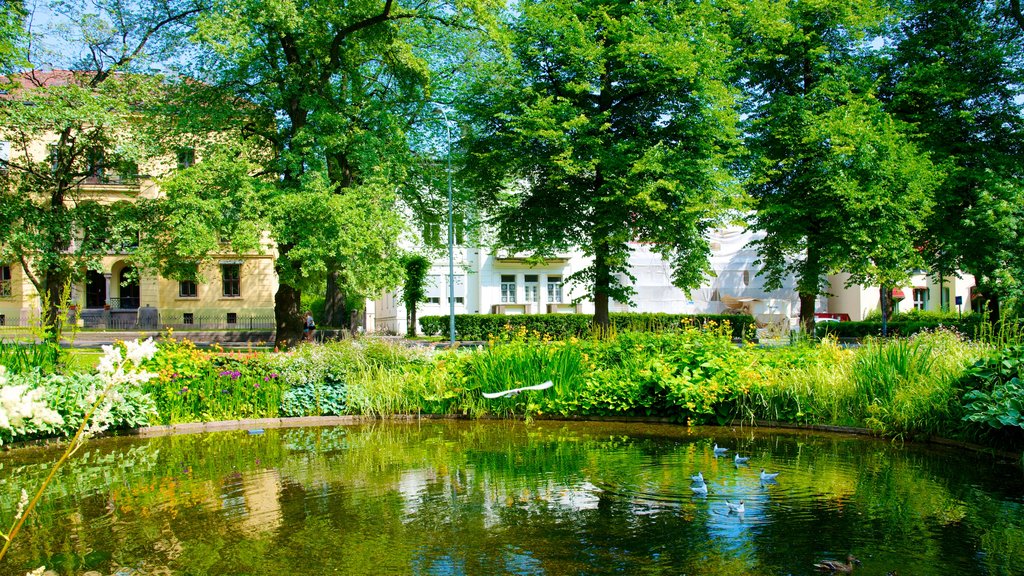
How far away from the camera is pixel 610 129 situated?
931 inches

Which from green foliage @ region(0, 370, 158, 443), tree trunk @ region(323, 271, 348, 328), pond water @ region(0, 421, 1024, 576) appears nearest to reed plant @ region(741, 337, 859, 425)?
pond water @ region(0, 421, 1024, 576)

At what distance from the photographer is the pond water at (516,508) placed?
17.4 feet

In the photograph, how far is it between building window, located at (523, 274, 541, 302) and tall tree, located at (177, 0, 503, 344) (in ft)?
75.5

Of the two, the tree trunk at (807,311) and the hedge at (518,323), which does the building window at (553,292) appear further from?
the tree trunk at (807,311)

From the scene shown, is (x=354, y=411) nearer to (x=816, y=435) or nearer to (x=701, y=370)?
(x=701, y=370)

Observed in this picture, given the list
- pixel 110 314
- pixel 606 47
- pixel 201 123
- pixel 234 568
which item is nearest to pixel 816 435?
pixel 234 568

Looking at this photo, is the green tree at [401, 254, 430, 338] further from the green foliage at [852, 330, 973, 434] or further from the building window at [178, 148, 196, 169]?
the green foliage at [852, 330, 973, 434]

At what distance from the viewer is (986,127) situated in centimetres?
2705

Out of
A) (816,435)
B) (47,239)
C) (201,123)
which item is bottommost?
(816,435)

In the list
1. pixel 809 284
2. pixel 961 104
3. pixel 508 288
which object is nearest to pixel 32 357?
pixel 809 284

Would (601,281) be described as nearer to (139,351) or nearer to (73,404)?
(73,404)

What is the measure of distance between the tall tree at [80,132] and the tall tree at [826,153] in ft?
66.5

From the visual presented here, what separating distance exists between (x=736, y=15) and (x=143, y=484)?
24703 mm

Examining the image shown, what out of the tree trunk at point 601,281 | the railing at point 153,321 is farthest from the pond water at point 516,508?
the railing at point 153,321
